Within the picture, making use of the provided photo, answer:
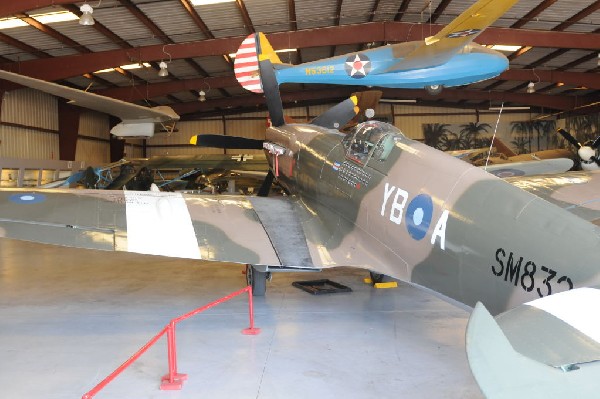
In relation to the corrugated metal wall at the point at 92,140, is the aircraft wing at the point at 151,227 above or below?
below

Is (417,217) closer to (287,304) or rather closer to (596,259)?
(596,259)

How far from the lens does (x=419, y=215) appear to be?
4684 millimetres

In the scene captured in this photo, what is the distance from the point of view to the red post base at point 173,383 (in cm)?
401

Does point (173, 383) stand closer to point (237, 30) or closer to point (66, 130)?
point (237, 30)

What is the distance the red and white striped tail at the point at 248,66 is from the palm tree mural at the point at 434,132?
21.5m

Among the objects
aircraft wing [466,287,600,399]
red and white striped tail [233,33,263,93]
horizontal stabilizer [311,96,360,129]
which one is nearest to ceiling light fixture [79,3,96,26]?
red and white striped tail [233,33,263,93]

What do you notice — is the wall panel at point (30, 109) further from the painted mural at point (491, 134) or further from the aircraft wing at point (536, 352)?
the aircraft wing at point (536, 352)

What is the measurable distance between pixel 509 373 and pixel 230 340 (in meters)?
3.73

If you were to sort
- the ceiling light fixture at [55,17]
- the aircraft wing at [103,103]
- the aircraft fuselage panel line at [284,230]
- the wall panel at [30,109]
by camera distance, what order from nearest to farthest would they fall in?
the aircraft fuselage panel line at [284,230]
the ceiling light fixture at [55,17]
the aircraft wing at [103,103]
the wall panel at [30,109]

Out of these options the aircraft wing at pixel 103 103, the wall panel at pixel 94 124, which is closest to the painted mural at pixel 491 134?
the aircraft wing at pixel 103 103

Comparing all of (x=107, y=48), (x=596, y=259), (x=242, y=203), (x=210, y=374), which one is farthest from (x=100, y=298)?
(x=107, y=48)

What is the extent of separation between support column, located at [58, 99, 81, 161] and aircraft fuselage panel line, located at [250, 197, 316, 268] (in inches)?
810

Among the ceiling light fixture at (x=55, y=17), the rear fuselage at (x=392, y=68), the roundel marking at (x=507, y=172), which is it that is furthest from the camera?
the ceiling light fixture at (x=55, y=17)

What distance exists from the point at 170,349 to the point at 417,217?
7.44ft
